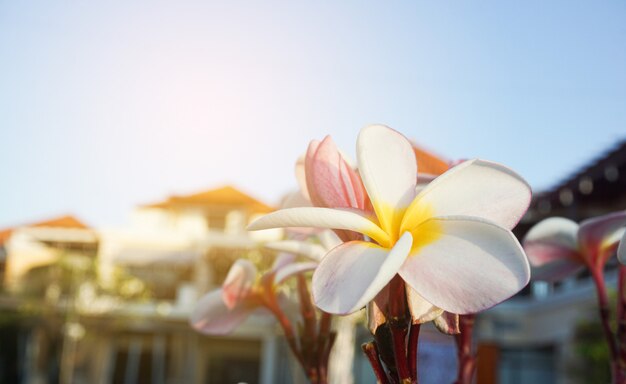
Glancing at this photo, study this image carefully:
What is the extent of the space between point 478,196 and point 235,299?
0.28 metres

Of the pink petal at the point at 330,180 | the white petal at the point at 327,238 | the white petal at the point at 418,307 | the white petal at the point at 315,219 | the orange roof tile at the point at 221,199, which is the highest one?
the pink petal at the point at 330,180

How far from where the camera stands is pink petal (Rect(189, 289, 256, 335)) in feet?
2.04

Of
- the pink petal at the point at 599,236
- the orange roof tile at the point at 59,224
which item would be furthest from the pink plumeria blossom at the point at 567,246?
the orange roof tile at the point at 59,224

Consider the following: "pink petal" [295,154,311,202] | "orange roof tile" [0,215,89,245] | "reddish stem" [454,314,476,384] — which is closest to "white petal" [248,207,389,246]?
"pink petal" [295,154,311,202]

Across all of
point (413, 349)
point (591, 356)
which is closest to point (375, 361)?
point (413, 349)

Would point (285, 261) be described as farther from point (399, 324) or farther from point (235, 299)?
point (399, 324)

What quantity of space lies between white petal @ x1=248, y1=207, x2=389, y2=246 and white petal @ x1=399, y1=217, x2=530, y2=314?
4 cm

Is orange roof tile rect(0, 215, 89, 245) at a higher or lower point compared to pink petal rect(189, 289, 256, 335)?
lower

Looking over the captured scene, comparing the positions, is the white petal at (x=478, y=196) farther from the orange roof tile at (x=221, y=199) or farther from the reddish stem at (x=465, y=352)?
the orange roof tile at (x=221, y=199)

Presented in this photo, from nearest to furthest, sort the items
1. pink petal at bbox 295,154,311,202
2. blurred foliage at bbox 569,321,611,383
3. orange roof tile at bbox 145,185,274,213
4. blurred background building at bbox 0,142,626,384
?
pink petal at bbox 295,154,311,202 → blurred foliage at bbox 569,321,611,383 → blurred background building at bbox 0,142,626,384 → orange roof tile at bbox 145,185,274,213

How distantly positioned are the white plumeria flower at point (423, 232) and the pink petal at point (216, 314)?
8.9 inches

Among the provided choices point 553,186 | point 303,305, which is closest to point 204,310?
point 303,305

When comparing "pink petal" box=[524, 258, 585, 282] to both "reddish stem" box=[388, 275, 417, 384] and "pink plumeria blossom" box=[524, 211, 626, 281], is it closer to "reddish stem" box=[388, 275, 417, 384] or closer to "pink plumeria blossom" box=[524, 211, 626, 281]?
"pink plumeria blossom" box=[524, 211, 626, 281]

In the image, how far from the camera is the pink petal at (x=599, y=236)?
23.8 inches
